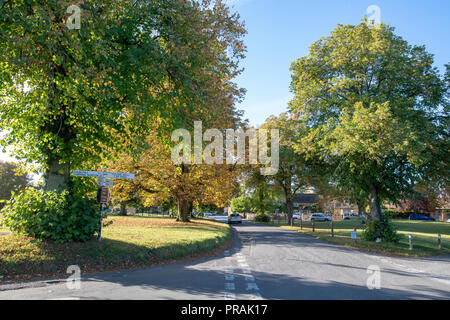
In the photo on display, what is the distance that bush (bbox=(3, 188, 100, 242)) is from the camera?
30.5 feet

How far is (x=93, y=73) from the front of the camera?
8312 millimetres

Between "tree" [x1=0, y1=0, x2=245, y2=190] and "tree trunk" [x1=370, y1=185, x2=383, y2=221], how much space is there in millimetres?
12173

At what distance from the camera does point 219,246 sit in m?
15.2

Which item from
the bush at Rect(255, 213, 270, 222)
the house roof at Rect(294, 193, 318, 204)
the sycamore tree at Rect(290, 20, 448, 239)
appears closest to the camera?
the sycamore tree at Rect(290, 20, 448, 239)

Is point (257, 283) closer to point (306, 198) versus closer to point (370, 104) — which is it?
point (370, 104)

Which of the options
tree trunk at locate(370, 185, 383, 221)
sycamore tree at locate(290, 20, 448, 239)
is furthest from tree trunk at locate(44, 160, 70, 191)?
tree trunk at locate(370, 185, 383, 221)

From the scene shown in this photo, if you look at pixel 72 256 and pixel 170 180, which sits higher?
pixel 170 180

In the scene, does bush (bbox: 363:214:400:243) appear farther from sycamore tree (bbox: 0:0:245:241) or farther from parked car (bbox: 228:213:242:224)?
parked car (bbox: 228:213:242:224)

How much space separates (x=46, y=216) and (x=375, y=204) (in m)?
16.8

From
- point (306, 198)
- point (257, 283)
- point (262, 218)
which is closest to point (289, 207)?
point (262, 218)

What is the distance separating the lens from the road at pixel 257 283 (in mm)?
6266

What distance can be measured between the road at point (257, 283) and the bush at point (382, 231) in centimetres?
694

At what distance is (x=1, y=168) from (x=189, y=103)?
56642 mm
